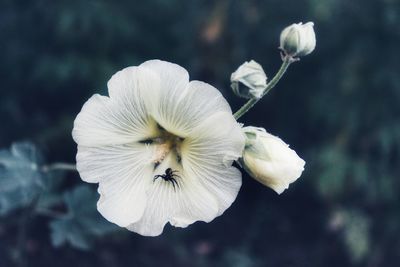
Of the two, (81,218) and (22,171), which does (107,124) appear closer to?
(22,171)

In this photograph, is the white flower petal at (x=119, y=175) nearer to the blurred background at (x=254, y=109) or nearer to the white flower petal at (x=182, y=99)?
the white flower petal at (x=182, y=99)

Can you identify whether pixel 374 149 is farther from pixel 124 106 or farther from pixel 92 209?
pixel 124 106

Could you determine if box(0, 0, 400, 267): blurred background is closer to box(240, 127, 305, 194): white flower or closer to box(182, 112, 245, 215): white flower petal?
box(182, 112, 245, 215): white flower petal

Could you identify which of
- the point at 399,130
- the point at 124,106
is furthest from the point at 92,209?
the point at 399,130

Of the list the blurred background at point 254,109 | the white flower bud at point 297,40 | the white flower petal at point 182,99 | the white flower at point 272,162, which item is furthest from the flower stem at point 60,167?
the blurred background at point 254,109

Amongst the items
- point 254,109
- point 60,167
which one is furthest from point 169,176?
point 254,109

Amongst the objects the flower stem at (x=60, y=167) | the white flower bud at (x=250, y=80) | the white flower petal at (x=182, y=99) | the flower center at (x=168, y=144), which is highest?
the white flower bud at (x=250, y=80)
